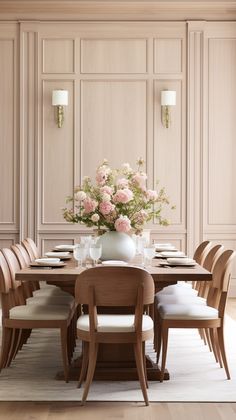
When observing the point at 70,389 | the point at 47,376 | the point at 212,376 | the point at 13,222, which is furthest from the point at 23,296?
the point at 13,222

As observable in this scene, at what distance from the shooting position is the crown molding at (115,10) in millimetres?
7723

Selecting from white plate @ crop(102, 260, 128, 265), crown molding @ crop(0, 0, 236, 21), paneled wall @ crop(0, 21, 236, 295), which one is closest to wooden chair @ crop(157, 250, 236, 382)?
white plate @ crop(102, 260, 128, 265)

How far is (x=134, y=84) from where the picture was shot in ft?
26.0

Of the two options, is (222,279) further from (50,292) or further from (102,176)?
(50,292)

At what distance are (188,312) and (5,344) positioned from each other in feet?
3.83

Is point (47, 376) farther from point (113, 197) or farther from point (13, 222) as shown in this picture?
point (13, 222)

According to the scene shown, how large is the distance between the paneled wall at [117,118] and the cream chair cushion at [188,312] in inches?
133

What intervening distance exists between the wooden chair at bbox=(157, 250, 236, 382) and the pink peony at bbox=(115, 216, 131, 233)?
22.5 inches

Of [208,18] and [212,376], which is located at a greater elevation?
[208,18]

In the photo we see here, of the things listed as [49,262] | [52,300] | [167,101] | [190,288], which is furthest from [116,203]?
[167,101]

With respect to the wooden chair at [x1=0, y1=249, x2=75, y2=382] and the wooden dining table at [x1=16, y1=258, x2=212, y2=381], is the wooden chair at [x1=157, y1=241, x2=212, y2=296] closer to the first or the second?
the wooden dining table at [x1=16, y1=258, x2=212, y2=381]

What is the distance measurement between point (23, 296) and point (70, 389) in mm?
1194

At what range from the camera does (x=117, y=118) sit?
26.0ft

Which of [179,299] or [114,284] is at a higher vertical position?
[114,284]
